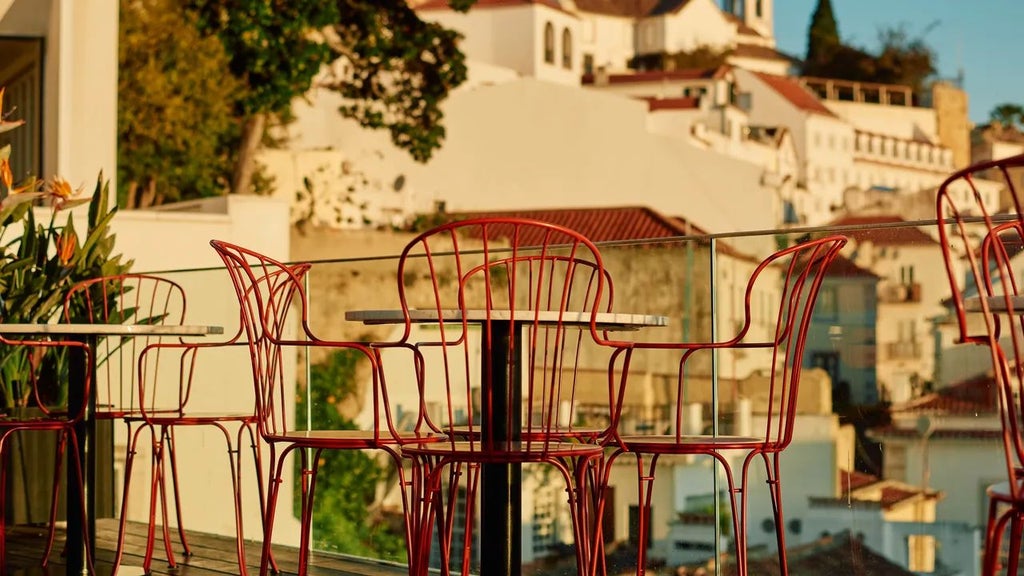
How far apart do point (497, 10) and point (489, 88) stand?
2390cm

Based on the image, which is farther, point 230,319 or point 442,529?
point 230,319

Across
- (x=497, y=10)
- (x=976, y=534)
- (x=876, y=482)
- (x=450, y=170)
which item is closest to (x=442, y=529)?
(x=876, y=482)

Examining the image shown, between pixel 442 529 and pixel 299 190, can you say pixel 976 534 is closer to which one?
pixel 442 529

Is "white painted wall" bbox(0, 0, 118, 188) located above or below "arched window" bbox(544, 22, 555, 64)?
below

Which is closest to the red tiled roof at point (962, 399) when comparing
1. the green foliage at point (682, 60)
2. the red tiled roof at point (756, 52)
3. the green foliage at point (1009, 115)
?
the green foliage at point (682, 60)

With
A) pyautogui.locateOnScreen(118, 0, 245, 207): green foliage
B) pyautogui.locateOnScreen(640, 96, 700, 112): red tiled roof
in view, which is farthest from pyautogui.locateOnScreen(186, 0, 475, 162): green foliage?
pyautogui.locateOnScreen(640, 96, 700, 112): red tiled roof

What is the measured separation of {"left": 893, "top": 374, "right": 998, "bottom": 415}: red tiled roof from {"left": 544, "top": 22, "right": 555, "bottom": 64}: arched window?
70.2 meters

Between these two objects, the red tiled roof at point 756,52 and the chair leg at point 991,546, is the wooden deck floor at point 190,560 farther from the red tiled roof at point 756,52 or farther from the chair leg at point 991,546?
the red tiled roof at point 756,52

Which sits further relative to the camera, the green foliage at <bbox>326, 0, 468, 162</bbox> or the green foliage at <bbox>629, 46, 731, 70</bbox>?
the green foliage at <bbox>629, 46, 731, 70</bbox>

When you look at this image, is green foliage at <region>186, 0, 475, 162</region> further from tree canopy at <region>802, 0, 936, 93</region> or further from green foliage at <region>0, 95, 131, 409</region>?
tree canopy at <region>802, 0, 936, 93</region>

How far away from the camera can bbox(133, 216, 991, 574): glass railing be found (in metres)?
5.14

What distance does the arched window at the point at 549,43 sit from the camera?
250ft

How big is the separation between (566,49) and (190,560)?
74.3 meters

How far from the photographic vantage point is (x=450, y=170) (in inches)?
1937
